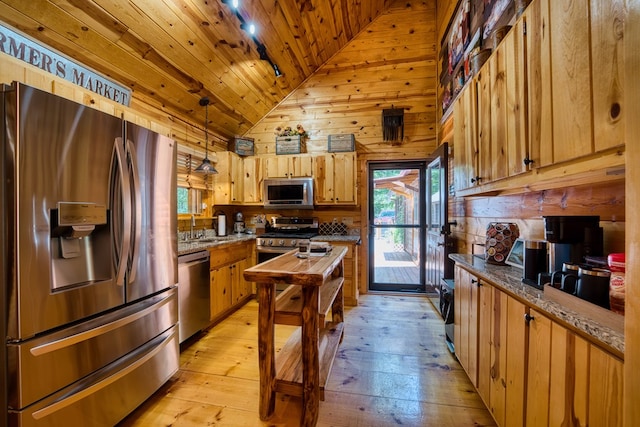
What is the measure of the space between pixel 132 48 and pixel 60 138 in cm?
148

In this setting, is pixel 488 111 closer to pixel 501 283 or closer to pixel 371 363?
pixel 501 283

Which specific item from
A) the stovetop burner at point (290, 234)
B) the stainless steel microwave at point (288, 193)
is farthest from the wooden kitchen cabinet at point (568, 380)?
the stainless steel microwave at point (288, 193)

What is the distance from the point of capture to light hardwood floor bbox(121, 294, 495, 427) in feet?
5.27

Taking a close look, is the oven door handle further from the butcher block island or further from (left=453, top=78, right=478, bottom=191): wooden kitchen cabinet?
(left=453, top=78, right=478, bottom=191): wooden kitchen cabinet

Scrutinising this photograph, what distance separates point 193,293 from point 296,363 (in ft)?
4.25

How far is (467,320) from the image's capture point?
6.06 ft

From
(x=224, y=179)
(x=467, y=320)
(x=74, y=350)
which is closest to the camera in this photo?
(x=74, y=350)

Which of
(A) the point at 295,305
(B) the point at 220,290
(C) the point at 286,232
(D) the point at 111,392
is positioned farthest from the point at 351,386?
(C) the point at 286,232

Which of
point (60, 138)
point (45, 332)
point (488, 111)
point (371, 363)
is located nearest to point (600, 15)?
point (488, 111)

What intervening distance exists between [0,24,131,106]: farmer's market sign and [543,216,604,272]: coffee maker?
10.6 feet

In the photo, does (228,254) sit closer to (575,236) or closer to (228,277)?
(228,277)

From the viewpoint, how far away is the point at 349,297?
11.6 ft

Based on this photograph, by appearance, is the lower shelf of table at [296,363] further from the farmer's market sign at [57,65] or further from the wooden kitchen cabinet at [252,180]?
the farmer's market sign at [57,65]

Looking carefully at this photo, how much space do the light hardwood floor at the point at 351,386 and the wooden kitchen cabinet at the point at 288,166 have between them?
84.0 inches
